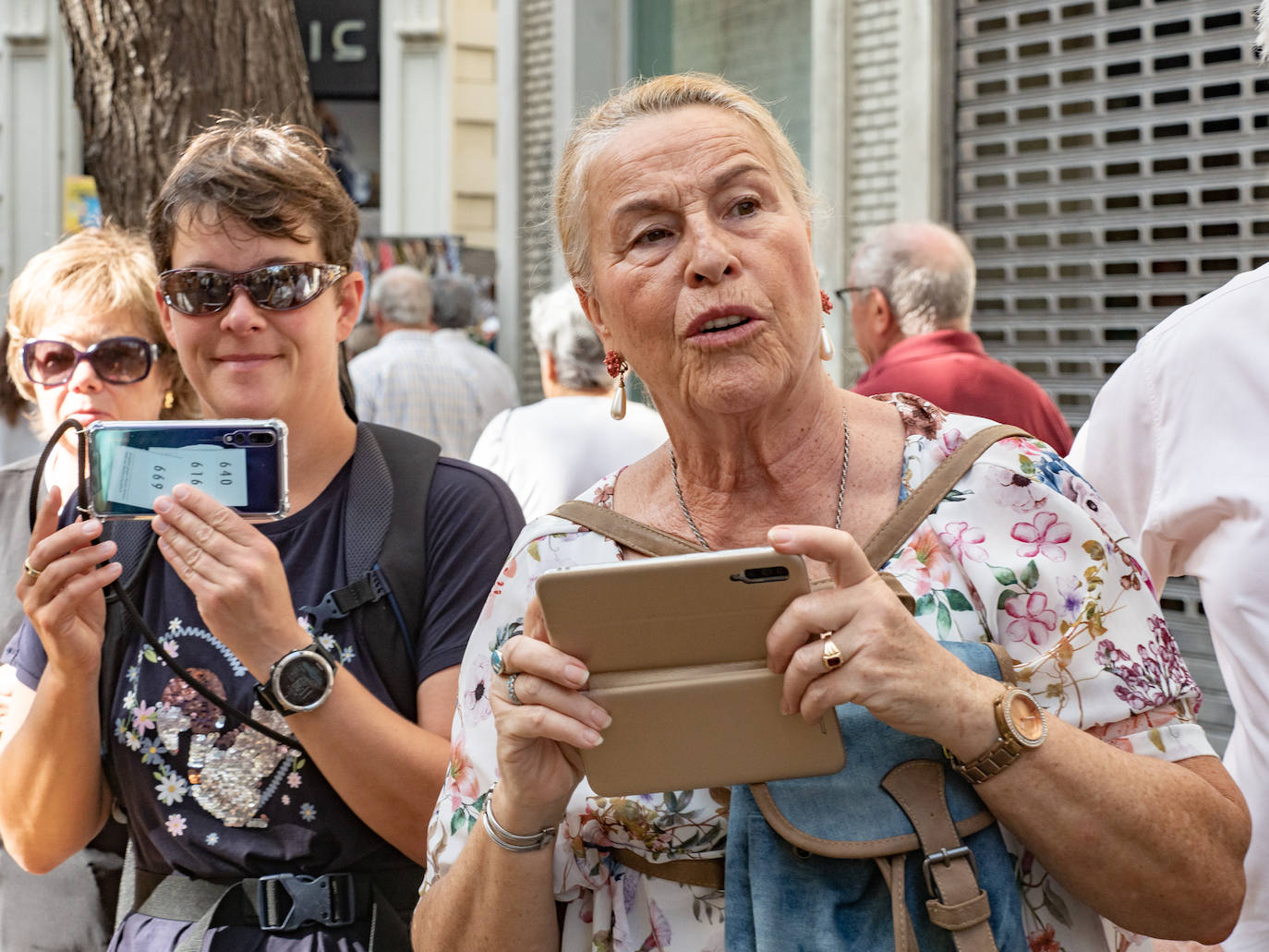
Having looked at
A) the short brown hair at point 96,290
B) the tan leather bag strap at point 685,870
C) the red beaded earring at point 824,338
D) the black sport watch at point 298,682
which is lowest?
the tan leather bag strap at point 685,870

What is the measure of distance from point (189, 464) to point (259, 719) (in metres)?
0.42

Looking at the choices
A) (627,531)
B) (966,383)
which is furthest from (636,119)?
(966,383)

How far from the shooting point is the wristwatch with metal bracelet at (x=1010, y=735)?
1667mm

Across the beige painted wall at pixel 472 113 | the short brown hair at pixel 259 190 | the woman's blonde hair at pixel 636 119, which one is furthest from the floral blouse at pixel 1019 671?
the beige painted wall at pixel 472 113

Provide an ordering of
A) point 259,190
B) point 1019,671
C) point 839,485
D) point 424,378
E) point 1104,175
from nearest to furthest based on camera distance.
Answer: point 1019,671
point 839,485
point 259,190
point 1104,175
point 424,378

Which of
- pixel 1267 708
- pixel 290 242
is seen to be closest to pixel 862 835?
pixel 1267 708

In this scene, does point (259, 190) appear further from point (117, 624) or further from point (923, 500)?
point (923, 500)

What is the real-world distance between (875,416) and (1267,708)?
2.61ft

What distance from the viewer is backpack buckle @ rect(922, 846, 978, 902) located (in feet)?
5.58

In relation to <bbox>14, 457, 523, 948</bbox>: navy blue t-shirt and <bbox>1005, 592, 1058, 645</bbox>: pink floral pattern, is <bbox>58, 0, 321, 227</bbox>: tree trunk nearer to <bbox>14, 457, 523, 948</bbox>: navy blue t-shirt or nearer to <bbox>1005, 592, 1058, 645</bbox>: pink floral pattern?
<bbox>14, 457, 523, 948</bbox>: navy blue t-shirt

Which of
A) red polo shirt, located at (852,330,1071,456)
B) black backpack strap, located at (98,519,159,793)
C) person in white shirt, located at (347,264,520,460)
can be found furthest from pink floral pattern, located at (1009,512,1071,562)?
person in white shirt, located at (347,264,520,460)

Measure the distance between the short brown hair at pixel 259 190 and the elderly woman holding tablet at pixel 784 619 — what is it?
48 centimetres

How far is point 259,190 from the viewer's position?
7.97 ft

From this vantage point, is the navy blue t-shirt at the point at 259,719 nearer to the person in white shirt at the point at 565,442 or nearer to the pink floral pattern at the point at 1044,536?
the pink floral pattern at the point at 1044,536
